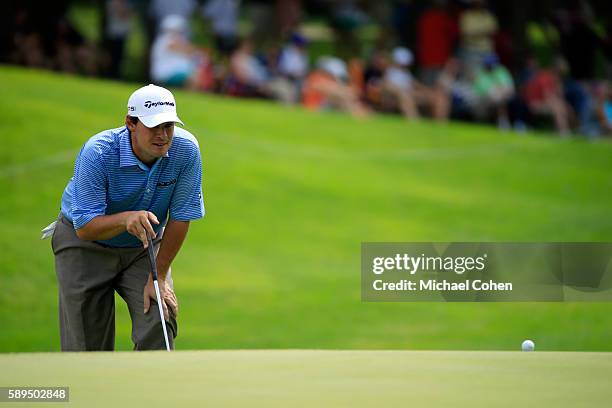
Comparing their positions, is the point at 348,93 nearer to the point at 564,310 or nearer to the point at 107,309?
the point at 564,310

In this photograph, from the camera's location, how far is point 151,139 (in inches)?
219

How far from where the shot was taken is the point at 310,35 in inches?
907

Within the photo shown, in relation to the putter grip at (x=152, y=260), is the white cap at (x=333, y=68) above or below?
above

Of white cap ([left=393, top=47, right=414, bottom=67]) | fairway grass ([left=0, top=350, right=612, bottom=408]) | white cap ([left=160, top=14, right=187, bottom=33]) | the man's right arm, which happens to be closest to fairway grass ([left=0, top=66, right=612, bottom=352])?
white cap ([left=393, top=47, right=414, bottom=67])

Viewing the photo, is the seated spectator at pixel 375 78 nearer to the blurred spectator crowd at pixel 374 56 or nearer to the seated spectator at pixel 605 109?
the blurred spectator crowd at pixel 374 56

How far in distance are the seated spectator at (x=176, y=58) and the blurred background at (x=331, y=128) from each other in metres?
0.03

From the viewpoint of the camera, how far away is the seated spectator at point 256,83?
18.7 metres

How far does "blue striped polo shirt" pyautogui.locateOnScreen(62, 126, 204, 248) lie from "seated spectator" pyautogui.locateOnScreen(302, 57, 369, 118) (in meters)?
12.5

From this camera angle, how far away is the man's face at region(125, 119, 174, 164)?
219 inches

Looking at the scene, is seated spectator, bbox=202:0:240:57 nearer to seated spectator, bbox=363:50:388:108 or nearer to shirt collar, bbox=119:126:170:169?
seated spectator, bbox=363:50:388:108

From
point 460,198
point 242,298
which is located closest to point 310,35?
point 460,198

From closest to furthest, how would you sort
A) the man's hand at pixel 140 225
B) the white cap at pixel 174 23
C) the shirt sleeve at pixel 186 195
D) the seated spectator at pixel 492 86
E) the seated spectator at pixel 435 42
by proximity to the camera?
the man's hand at pixel 140 225, the shirt sleeve at pixel 186 195, the white cap at pixel 174 23, the seated spectator at pixel 492 86, the seated spectator at pixel 435 42

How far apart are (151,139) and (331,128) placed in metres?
14.2

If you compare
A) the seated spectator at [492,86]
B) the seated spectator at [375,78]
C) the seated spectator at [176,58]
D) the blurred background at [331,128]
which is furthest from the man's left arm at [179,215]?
the seated spectator at [492,86]
